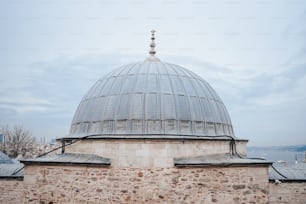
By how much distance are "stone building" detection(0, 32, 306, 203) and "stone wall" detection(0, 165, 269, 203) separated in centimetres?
3

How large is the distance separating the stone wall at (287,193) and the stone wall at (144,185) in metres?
3.22

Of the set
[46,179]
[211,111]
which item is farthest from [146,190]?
[211,111]

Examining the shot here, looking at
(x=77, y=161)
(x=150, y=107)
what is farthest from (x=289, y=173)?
(x=77, y=161)

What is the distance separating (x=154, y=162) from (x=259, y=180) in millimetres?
3348

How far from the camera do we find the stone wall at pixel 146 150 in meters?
9.01

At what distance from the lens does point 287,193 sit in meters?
12.3

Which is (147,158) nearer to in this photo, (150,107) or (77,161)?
(150,107)

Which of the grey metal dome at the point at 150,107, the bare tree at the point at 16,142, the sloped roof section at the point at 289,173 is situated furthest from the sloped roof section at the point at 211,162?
the bare tree at the point at 16,142

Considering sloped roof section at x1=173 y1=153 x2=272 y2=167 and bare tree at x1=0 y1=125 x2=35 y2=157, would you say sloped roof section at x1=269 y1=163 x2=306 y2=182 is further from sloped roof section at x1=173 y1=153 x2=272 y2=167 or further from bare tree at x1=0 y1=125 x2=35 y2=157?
bare tree at x1=0 y1=125 x2=35 y2=157

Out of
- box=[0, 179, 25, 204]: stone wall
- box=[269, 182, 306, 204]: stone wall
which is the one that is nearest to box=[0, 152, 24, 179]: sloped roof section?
box=[0, 179, 25, 204]: stone wall

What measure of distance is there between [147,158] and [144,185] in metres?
0.78

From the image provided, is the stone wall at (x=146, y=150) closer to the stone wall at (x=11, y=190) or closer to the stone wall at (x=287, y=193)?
the stone wall at (x=287, y=193)

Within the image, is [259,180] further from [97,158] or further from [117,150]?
[97,158]

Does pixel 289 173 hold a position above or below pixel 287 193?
above
